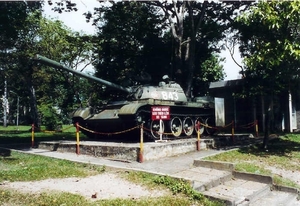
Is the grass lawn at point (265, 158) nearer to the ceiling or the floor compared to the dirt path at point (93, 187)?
nearer to the ceiling

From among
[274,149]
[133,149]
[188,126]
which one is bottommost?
[274,149]

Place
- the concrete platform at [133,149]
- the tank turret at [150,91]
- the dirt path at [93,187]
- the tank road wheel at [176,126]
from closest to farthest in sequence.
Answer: the dirt path at [93,187] < the concrete platform at [133,149] < the tank turret at [150,91] < the tank road wheel at [176,126]

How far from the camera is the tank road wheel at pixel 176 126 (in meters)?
13.8

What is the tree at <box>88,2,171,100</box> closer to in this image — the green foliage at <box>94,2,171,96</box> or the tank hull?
the green foliage at <box>94,2,171,96</box>

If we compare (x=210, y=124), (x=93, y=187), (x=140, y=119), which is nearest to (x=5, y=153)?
(x=140, y=119)

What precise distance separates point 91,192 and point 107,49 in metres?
19.6

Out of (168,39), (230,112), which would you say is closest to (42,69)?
(168,39)

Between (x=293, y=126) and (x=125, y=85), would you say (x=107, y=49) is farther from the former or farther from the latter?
(x=293, y=126)

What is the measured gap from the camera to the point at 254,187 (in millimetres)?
7484

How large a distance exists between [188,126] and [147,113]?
2.96m

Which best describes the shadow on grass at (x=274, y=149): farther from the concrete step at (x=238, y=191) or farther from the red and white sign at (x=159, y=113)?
the concrete step at (x=238, y=191)

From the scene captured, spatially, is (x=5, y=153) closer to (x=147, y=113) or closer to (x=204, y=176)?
(x=147, y=113)

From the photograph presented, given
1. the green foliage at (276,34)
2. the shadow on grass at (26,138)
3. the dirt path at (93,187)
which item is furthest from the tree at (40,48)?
the dirt path at (93,187)

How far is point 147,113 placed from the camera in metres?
12.6
